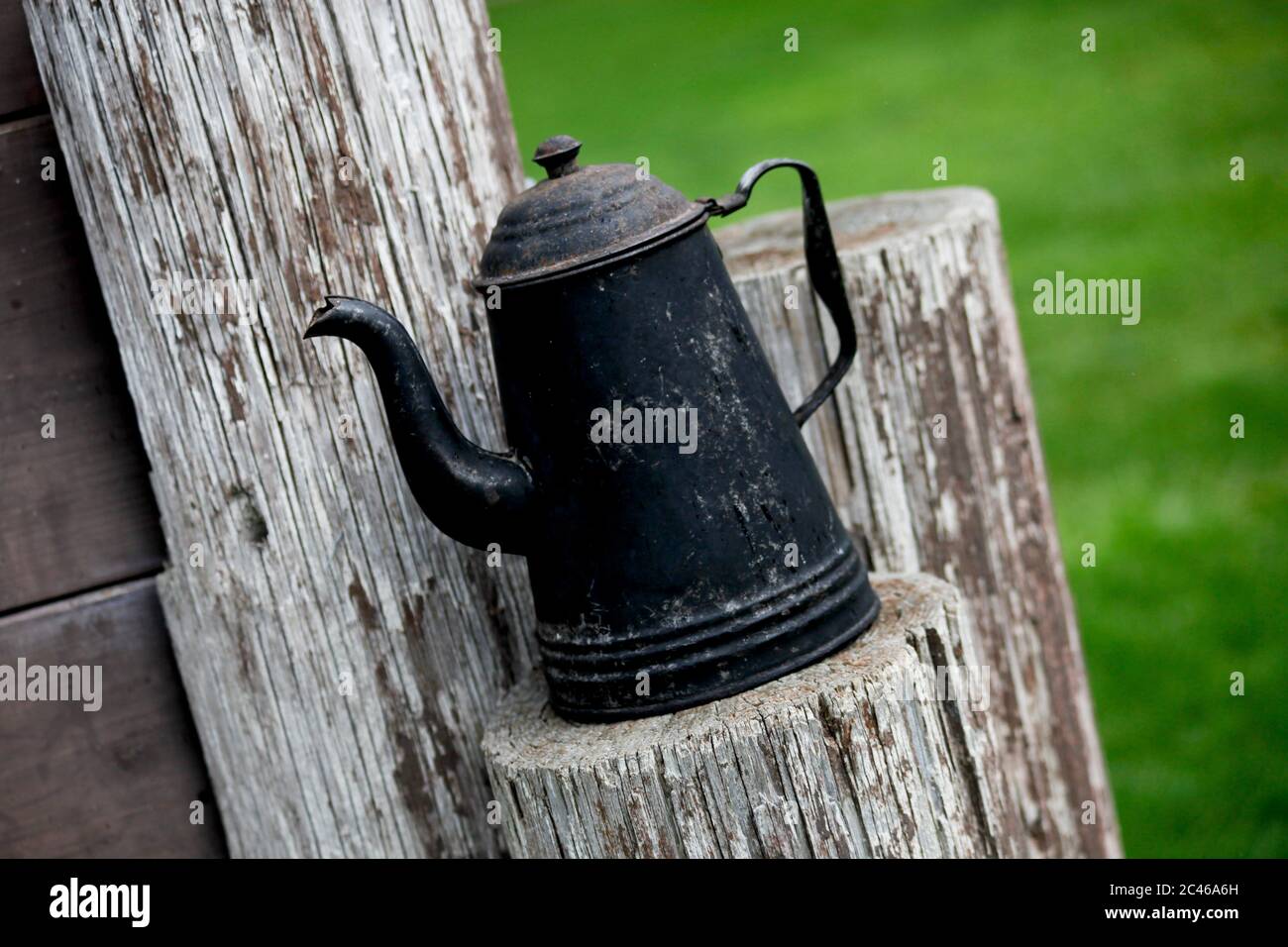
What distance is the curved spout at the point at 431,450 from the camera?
1.47 meters

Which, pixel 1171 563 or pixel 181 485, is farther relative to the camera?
pixel 1171 563

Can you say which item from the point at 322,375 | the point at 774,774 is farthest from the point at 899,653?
the point at 322,375

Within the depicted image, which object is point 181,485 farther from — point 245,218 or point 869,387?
point 869,387

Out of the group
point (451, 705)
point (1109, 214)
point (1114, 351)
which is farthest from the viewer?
point (1109, 214)

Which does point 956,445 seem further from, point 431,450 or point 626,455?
point 431,450

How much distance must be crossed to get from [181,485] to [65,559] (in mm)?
235

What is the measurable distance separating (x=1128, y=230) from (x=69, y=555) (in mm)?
4439

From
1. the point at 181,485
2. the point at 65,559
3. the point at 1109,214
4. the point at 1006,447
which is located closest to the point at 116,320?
the point at 181,485

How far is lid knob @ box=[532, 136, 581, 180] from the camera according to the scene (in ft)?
4.94

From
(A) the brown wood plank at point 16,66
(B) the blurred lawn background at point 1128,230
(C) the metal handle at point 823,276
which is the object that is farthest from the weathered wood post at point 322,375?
(B) the blurred lawn background at point 1128,230

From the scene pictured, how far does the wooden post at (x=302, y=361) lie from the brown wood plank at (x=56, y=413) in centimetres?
9

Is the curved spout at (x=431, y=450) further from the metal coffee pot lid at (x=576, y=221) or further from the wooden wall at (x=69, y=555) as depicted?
the wooden wall at (x=69, y=555)

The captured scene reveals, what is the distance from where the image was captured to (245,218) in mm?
1579

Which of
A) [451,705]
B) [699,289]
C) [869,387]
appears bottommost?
[451,705]
